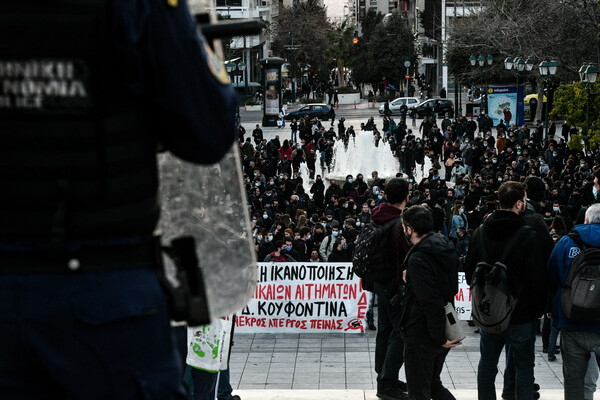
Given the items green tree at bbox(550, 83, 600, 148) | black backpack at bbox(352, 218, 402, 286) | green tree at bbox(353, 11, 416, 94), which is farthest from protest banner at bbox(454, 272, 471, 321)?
green tree at bbox(353, 11, 416, 94)

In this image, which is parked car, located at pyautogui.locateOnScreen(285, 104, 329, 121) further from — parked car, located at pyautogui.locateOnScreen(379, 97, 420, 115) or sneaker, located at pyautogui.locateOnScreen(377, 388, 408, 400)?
sneaker, located at pyautogui.locateOnScreen(377, 388, 408, 400)

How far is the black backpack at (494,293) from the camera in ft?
19.8

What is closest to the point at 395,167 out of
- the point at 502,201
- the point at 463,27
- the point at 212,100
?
the point at 463,27

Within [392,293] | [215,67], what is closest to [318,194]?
[392,293]

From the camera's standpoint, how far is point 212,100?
1832 mm

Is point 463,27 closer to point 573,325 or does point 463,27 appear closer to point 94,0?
point 573,325

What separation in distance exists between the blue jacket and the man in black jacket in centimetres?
66

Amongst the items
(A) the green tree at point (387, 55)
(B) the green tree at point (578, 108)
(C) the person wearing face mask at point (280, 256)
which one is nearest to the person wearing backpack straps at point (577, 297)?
(C) the person wearing face mask at point (280, 256)

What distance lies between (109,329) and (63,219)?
0.22 metres

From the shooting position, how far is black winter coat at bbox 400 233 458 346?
5.89 metres

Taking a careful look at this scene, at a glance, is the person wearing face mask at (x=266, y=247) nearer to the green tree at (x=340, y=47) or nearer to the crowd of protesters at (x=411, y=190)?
the crowd of protesters at (x=411, y=190)

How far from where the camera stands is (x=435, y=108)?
2190 inches

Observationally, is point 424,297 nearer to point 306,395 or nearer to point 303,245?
point 306,395

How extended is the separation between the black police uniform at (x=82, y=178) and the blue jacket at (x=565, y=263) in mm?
4728
